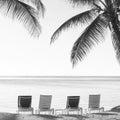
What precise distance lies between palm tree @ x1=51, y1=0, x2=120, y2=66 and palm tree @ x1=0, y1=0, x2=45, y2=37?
176cm

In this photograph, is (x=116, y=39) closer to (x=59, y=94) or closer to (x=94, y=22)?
(x=94, y=22)

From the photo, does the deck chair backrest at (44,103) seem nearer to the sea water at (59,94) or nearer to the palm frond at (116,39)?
the sea water at (59,94)

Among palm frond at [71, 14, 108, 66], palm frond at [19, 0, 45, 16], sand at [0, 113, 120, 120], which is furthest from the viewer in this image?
palm frond at [71, 14, 108, 66]

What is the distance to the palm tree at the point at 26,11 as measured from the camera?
984 centimetres

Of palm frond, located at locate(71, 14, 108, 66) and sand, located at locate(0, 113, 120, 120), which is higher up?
palm frond, located at locate(71, 14, 108, 66)

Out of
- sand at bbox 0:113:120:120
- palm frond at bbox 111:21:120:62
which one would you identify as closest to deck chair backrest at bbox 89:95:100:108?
sand at bbox 0:113:120:120

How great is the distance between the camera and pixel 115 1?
11.4 m

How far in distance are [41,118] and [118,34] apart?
14.5 feet

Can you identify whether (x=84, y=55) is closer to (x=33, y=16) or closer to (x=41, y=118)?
(x=33, y=16)

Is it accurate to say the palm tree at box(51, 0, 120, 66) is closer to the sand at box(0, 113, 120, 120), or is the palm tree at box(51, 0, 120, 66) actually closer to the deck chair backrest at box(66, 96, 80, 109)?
the deck chair backrest at box(66, 96, 80, 109)

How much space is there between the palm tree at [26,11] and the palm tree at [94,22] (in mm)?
1759

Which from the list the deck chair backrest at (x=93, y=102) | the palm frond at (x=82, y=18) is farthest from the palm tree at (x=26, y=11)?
the deck chair backrest at (x=93, y=102)

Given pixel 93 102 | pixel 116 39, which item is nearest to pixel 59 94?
pixel 116 39

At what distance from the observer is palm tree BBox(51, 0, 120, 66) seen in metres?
11.4
